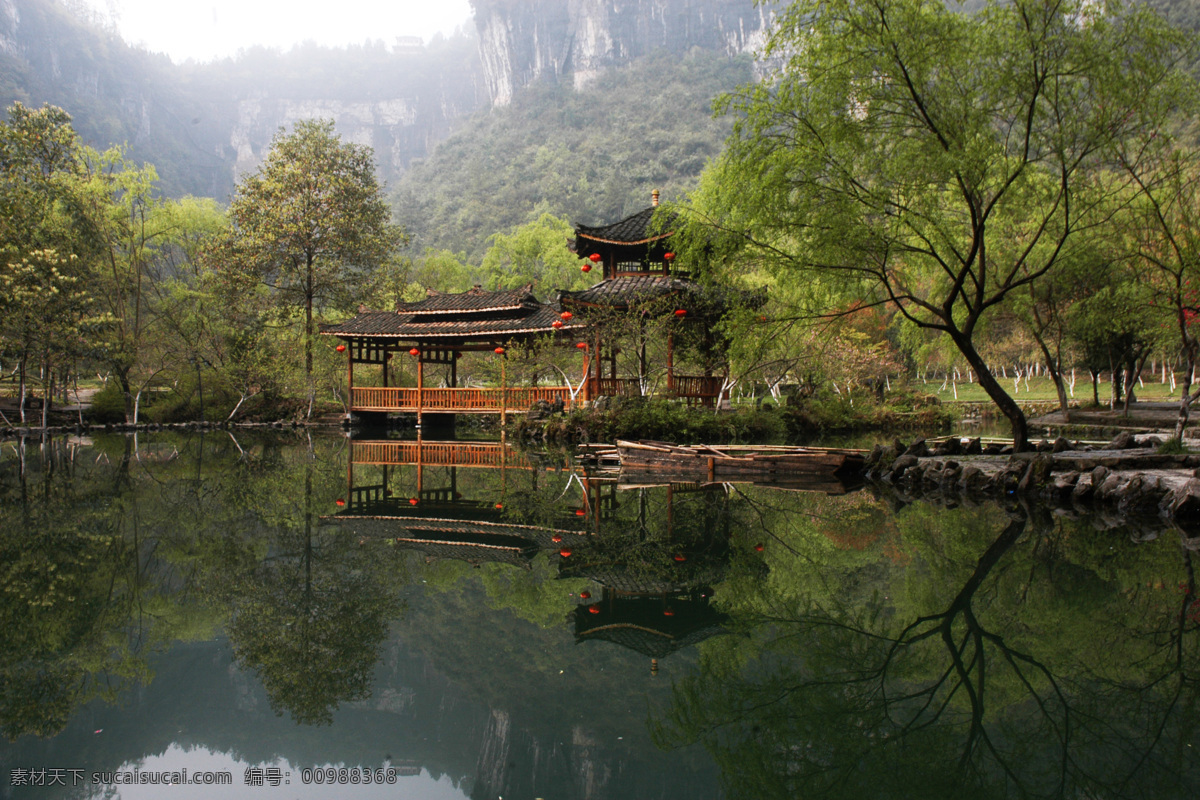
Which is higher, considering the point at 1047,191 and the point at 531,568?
the point at 1047,191

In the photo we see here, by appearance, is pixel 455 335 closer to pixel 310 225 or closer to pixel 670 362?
pixel 670 362

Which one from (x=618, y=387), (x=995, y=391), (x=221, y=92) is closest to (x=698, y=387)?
(x=618, y=387)

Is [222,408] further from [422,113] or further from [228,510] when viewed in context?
[422,113]

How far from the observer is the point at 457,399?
21.8 m

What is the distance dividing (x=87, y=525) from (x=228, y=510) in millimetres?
1378

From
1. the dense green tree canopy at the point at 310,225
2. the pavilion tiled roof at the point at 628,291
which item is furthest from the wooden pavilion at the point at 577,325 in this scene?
the dense green tree canopy at the point at 310,225

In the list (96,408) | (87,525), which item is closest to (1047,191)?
(87,525)

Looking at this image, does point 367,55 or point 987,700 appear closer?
point 987,700

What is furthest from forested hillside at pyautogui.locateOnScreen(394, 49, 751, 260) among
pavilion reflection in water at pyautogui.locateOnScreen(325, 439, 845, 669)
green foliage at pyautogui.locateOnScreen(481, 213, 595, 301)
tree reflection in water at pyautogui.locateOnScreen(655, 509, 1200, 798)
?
tree reflection in water at pyautogui.locateOnScreen(655, 509, 1200, 798)

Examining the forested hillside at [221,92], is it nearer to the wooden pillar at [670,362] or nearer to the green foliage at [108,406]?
the green foliage at [108,406]

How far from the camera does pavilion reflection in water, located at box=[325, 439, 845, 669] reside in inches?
185

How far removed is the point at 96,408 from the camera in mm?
22922

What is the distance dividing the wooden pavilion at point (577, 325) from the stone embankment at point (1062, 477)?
230 inches

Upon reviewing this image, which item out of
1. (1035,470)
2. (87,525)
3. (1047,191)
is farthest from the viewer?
(1047,191)
